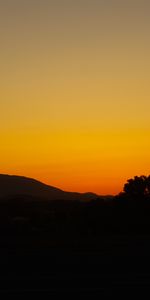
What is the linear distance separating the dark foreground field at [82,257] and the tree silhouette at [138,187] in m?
1.44

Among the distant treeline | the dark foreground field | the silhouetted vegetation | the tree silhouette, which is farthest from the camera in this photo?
the tree silhouette

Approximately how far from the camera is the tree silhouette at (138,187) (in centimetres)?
3836

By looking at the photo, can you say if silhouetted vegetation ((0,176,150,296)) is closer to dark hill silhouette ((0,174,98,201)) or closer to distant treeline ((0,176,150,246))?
distant treeline ((0,176,150,246))

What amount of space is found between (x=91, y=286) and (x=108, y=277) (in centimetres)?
150

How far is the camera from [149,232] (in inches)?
1282

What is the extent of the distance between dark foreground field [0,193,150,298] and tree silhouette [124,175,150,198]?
144 cm

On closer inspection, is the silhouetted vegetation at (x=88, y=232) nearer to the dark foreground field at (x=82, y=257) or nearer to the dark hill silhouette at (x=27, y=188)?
the dark foreground field at (x=82, y=257)

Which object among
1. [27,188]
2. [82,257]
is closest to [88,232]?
[82,257]

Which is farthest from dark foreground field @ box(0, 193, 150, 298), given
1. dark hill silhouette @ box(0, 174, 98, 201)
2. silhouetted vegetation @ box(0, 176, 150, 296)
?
dark hill silhouette @ box(0, 174, 98, 201)

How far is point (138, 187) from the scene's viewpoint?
128ft

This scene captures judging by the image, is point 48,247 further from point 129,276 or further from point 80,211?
point 80,211

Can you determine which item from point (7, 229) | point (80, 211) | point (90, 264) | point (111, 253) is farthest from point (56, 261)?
point (80, 211)

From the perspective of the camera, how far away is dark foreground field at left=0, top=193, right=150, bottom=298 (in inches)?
571

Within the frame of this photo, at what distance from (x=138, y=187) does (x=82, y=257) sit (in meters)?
18.8
